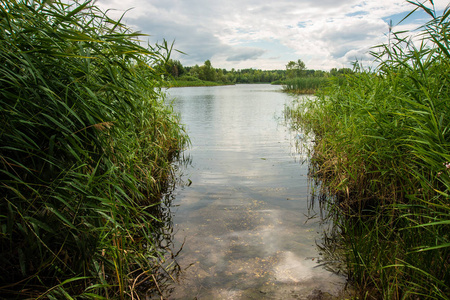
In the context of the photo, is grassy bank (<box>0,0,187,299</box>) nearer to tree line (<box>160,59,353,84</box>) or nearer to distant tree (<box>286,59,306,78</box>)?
tree line (<box>160,59,353,84</box>)

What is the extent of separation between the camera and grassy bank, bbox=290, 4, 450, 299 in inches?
92.3

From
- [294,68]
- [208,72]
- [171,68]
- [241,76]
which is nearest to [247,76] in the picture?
[241,76]

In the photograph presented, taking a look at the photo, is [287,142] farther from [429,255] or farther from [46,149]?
[46,149]

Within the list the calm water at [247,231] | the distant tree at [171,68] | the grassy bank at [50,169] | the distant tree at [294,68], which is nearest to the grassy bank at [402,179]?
the calm water at [247,231]

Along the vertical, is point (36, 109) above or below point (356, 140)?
above

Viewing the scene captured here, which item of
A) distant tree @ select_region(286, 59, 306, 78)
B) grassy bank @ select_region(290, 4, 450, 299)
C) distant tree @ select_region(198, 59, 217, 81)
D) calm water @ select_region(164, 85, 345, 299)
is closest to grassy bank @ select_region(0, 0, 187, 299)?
calm water @ select_region(164, 85, 345, 299)

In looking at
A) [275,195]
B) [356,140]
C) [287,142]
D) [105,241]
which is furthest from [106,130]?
[287,142]

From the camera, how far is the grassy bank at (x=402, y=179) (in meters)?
2.34

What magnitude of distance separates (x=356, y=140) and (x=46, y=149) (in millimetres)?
3809

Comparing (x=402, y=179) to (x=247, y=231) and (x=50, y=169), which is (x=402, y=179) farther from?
(x=50, y=169)

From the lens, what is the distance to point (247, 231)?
13.8ft

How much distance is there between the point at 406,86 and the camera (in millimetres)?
3484

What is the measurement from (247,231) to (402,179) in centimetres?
214

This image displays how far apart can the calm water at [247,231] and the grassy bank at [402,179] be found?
534mm
